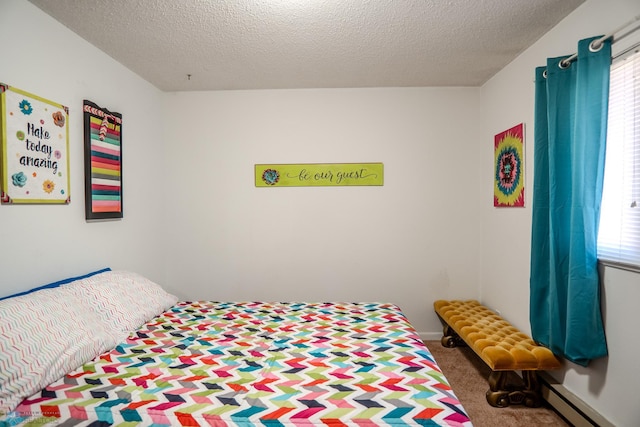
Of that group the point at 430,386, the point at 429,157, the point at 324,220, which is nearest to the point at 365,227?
the point at 324,220

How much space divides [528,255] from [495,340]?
0.71 meters

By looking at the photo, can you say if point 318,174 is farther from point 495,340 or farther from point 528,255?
point 495,340

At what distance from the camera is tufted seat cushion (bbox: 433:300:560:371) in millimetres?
2291

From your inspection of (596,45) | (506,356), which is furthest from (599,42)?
(506,356)

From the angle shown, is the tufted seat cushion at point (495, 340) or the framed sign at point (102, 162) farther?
the framed sign at point (102, 162)

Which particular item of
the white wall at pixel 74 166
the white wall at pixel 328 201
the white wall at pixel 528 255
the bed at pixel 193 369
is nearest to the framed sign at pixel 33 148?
the white wall at pixel 74 166

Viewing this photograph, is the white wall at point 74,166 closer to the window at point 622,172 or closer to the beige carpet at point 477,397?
the beige carpet at point 477,397

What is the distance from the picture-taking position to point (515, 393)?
245cm

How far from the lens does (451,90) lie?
11.8ft

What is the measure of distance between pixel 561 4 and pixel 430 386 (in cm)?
227

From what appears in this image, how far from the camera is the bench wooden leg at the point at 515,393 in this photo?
243 cm

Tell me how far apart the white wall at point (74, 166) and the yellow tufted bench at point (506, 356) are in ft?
9.28

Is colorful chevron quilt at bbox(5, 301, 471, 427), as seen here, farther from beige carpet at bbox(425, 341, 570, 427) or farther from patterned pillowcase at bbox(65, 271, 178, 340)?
beige carpet at bbox(425, 341, 570, 427)

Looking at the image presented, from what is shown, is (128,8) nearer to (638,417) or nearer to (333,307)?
(333,307)
